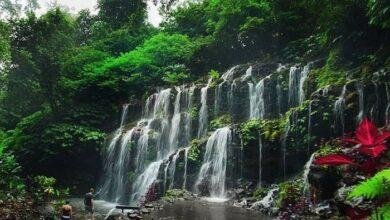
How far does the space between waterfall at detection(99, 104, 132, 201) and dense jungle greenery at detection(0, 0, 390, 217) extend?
37.1 inches

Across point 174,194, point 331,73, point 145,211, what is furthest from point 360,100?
point 145,211

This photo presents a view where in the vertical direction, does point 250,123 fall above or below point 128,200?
above

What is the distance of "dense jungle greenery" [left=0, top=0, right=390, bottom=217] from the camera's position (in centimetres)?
1889

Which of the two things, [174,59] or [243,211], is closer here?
[243,211]

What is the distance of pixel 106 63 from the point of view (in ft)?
99.1

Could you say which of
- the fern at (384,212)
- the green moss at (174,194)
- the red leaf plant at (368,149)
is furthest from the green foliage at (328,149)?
the fern at (384,212)

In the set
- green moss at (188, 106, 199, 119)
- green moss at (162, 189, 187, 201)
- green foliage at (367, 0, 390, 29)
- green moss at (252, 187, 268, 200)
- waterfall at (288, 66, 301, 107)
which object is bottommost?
green moss at (162, 189, 187, 201)

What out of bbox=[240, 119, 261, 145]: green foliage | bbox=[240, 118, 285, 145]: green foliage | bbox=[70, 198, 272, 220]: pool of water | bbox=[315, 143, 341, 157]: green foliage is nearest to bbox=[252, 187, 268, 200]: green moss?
bbox=[70, 198, 272, 220]: pool of water

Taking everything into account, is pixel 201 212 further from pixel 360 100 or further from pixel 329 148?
pixel 360 100

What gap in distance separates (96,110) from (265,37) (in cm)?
1178

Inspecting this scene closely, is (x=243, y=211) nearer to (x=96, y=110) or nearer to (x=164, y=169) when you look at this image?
(x=164, y=169)

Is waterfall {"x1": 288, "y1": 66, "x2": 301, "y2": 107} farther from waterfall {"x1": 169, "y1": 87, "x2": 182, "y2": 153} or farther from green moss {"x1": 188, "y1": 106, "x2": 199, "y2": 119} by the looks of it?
waterfall {"x1": 169, "y1": 87, "x2": 182, "y2": 153}

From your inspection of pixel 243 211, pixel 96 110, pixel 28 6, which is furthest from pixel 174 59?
pixel 28 6

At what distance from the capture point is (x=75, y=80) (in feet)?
93.5
